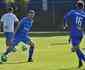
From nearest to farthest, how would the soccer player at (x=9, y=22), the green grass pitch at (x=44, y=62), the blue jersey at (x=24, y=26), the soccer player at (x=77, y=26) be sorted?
the soccer player at (x=77, y=26), the green grass pitch at (x=44, y=62), the blue jersey at (x=24, y=26), the soccer player at (x=9, y=22)

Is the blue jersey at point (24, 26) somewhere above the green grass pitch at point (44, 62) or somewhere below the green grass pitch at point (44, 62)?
above

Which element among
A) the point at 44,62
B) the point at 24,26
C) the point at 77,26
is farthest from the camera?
the point at 44,62

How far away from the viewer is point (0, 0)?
3700 centimetres

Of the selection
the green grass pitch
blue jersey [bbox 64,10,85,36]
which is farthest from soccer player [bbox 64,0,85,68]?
the green grass pitch

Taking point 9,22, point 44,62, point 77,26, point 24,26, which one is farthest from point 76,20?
point 9,22

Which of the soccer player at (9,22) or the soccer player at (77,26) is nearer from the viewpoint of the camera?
the soccer player at (77,26)

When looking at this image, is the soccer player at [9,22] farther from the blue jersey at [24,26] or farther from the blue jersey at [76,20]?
the blue jersey at [76,20]

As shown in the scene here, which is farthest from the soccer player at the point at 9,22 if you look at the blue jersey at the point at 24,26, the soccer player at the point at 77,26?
the soccer player at the point at 77,26

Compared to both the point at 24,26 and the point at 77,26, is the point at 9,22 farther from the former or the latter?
the point at 77,26

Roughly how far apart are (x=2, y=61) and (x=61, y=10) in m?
23.9

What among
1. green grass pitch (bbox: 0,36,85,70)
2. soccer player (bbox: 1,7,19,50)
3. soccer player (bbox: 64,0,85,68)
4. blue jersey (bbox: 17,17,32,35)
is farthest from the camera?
soccer player (bbox: 1,7,19,50)

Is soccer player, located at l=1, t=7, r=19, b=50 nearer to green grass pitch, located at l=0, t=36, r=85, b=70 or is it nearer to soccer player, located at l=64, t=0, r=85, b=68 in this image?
green grass pitch, located at l=0, t=36, r=85, b=70

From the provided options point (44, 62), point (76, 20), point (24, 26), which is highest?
point (76, 20)

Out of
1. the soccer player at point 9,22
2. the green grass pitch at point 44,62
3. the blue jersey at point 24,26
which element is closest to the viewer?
the green grass pitch at point 44,62
